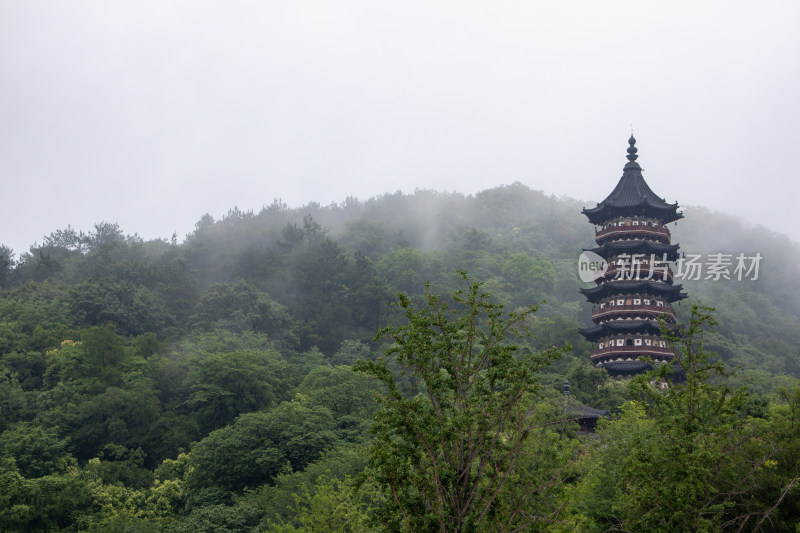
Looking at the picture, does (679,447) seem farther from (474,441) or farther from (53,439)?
(53,439)

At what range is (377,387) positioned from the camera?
49.0 m

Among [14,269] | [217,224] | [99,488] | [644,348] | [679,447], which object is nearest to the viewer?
[679,447]

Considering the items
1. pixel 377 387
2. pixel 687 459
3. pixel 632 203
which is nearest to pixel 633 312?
pixel 632 203

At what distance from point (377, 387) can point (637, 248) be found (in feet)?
59.2

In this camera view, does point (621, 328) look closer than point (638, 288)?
Yes

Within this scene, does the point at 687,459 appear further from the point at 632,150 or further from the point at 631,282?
the point at 632,150

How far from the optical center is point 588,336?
5253 centimetres

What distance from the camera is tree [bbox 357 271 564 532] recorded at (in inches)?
442

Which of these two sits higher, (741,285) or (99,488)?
(741,285)

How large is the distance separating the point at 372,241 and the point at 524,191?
34081 millimetres

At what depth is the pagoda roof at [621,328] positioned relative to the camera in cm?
4997

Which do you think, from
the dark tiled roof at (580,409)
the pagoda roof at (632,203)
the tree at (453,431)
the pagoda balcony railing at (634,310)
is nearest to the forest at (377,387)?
the tree at (453,431)

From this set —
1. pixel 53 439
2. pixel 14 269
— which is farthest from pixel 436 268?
pixel 53 439

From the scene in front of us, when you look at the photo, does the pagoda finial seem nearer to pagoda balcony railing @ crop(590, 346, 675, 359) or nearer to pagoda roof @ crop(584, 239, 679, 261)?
pagoda roof @ crop(584, 239, 679, 261)
